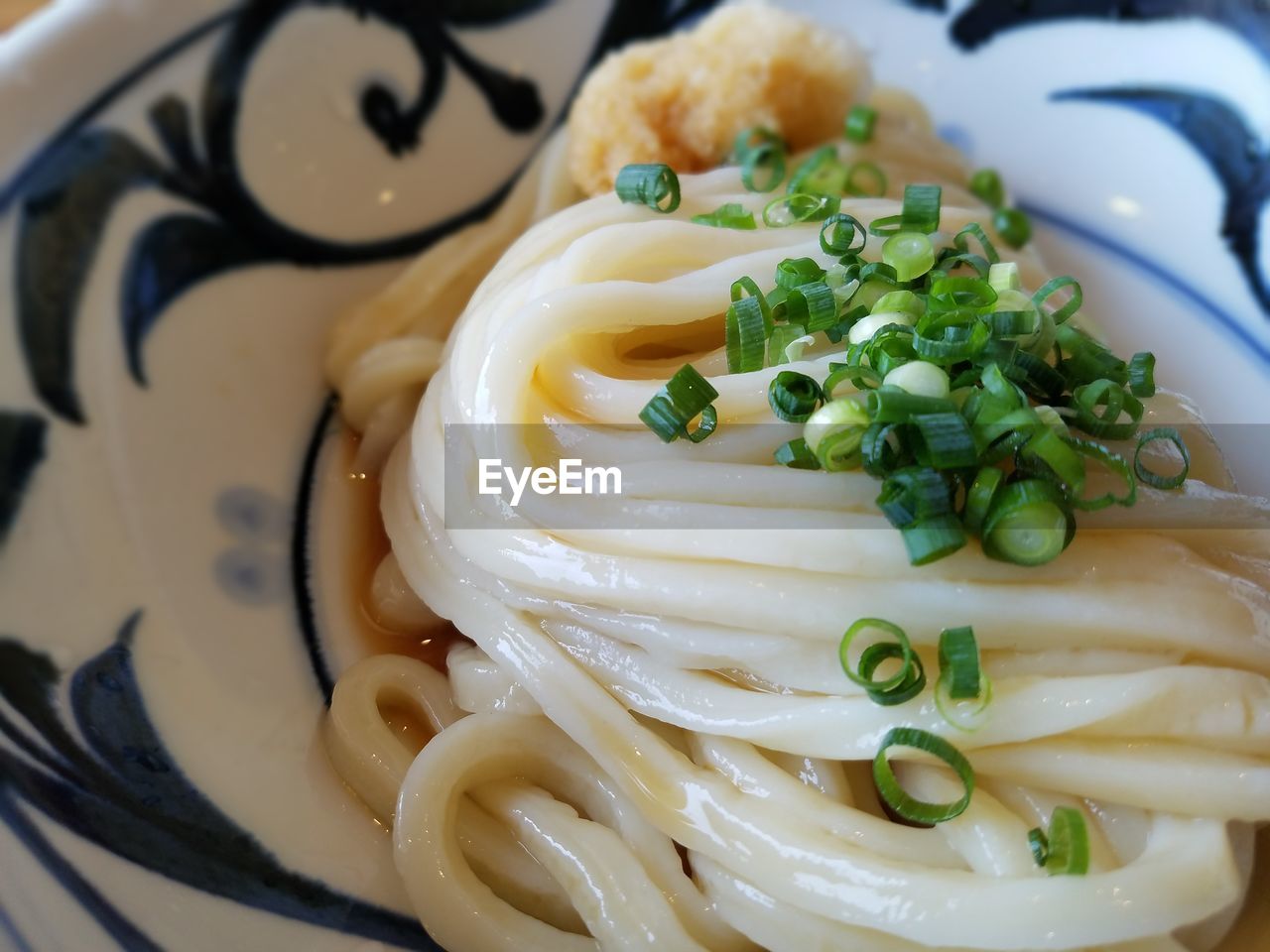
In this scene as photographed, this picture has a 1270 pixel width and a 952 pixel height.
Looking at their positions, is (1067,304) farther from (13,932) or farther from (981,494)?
(13,932)

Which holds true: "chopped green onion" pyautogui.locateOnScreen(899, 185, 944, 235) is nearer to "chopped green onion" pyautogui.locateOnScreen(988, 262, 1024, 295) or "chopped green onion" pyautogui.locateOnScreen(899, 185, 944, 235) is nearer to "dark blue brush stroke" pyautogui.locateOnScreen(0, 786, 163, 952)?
"chopped green onion" pyautogui.locateOnScreen(988, 262, 1024, 295)

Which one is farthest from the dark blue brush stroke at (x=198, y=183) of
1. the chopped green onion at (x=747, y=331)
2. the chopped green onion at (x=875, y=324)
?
the chopped green onion at (x=875, y=324)

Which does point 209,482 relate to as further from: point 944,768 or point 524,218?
point 944,768

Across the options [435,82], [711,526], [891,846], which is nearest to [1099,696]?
[891,846]

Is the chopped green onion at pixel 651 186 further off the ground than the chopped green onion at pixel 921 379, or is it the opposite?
the chopped green onion at pixel 651 186

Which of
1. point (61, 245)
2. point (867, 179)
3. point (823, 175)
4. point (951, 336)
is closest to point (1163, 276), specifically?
point (867, 179)

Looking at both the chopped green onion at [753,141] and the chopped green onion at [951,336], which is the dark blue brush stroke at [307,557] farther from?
the chopped green onion at [951,336]
